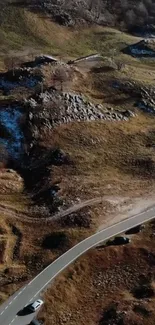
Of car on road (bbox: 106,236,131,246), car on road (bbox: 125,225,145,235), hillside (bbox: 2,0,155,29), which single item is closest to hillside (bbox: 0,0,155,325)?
car on road (bbox: 125,225,145,235)

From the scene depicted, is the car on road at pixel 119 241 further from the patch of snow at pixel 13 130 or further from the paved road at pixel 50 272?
the patch of snow at pixel 13 130

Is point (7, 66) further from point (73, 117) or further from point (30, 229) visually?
point (30, 229)

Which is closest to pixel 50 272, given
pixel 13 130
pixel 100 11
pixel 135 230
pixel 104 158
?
pixel 135 230

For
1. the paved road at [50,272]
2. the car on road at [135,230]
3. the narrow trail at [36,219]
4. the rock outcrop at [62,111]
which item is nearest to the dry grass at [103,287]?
the car on road at [135,230]

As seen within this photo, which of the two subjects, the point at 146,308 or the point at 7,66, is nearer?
the point at 146,308

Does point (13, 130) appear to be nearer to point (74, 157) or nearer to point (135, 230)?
point (74, 157)

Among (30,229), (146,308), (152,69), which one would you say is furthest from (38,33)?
(146,308)
